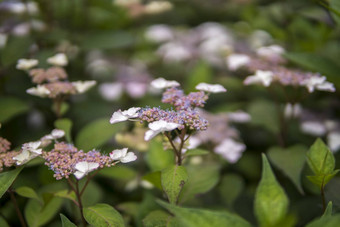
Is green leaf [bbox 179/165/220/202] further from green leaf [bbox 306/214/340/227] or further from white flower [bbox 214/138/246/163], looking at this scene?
green leaf [bbox 306/214/340/227]

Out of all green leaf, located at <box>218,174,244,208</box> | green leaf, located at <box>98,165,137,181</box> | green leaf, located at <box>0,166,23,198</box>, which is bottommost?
green leaf, located at <box>218,174,244,208</box>

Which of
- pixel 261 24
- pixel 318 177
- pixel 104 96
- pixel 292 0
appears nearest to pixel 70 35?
pixel 104 96

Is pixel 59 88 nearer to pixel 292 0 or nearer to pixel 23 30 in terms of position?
pixel 23 30

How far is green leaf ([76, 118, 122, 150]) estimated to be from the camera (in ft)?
3.70

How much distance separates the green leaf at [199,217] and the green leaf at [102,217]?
211 millimetres

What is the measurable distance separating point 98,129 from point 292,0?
1.09m

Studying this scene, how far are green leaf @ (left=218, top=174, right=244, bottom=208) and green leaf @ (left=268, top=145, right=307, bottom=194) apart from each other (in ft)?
0.64

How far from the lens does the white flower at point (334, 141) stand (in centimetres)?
123

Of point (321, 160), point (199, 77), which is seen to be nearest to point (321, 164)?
point (321, 160)

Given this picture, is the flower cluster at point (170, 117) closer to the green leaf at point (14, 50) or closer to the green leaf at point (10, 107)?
the green leaf at point (10, 107)

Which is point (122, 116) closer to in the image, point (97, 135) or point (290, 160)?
point (97, 135)

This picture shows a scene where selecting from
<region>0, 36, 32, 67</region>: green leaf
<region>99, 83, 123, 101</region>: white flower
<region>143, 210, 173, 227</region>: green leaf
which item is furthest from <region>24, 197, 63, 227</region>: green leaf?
<region>99, 83, 123, 101</region>: white flower

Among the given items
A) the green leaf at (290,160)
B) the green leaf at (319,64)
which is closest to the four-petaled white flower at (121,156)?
the green leaf at (290,160)

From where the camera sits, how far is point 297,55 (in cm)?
118
